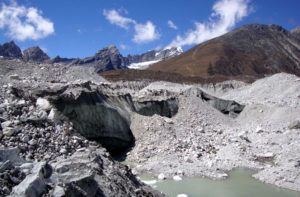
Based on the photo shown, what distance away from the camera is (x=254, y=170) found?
21.9m

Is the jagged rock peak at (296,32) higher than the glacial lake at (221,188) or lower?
higher

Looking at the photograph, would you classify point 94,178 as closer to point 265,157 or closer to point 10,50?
point 265,157

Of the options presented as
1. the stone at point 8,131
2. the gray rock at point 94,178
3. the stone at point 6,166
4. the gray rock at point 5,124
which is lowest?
the gray rock at point 94,178

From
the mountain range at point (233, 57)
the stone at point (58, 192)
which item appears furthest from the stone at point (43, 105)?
the mountain range at point (233, 57)

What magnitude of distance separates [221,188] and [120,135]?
743cm

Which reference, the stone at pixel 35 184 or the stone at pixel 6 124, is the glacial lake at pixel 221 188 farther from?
the stone at pixel 35 184

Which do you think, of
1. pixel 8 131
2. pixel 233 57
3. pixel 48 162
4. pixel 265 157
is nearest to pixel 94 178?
pixel 48 162

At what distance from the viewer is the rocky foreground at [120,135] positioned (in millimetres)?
10125

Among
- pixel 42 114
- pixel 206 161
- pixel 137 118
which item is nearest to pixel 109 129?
pixel 137 118

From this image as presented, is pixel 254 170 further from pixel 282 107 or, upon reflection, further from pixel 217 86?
pixel 217 86

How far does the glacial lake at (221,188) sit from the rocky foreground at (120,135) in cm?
55

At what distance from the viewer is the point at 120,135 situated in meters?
24.4

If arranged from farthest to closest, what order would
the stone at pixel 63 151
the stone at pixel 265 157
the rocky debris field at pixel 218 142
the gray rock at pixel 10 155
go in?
the stone at pixel 265 157, the rocky debris field at pixel 218 142, the stone at pixel 63 151, the gray rock at pixel 10 155

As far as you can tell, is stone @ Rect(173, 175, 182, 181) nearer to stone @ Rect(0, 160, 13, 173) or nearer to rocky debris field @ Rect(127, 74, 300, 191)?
rocky debris field @ Rect(127, 74, 300, 191)
